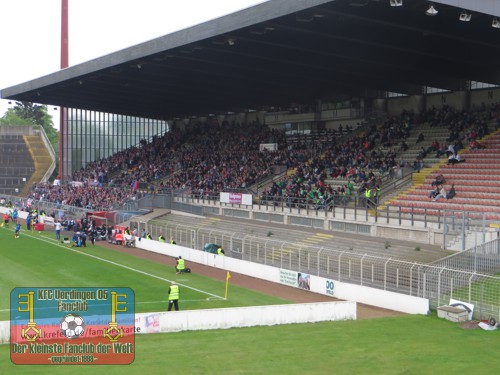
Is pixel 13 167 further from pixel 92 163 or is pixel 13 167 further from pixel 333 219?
pixel 333 219

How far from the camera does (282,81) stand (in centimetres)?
5081

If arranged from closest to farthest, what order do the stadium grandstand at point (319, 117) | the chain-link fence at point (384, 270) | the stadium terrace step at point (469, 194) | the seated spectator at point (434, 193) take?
the chain-link fence at point (384, 270)
the stadium grandstand at point (319, 117)
the stadium terrace step at point (469, 194)
the seated spectator at point (434, 193)

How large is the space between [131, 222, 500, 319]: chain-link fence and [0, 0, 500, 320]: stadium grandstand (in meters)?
0.38

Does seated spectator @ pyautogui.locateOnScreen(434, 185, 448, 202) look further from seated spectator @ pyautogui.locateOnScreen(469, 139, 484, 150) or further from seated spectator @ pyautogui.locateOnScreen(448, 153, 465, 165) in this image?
seated spectator @ pyautogui.locateOnScreen(469, 139, 484, 150)

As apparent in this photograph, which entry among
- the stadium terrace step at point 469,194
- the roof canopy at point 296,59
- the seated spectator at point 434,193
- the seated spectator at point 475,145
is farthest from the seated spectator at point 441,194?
the roof canopy at point 296,59

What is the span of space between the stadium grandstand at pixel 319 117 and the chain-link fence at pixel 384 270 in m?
0.38

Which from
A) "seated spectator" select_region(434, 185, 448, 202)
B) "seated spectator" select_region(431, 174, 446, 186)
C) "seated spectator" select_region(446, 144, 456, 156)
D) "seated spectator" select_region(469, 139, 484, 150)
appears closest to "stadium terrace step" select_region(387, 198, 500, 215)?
"seated spectator" select_region(434, 185, 448, 202)

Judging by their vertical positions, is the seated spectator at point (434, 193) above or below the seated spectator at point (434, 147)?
below

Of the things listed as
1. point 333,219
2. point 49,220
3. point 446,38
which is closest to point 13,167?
point 49,220

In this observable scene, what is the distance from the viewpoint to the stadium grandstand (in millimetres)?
32438

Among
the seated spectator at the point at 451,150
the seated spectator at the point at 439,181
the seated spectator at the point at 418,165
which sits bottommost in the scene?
the seated spectator at the point at 439,181

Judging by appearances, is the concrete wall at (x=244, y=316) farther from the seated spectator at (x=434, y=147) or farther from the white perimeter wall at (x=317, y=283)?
the seated spectator at (x=434, y=147)

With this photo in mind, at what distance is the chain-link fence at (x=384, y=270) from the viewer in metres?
22.8

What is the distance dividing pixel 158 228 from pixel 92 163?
40.6 meters
